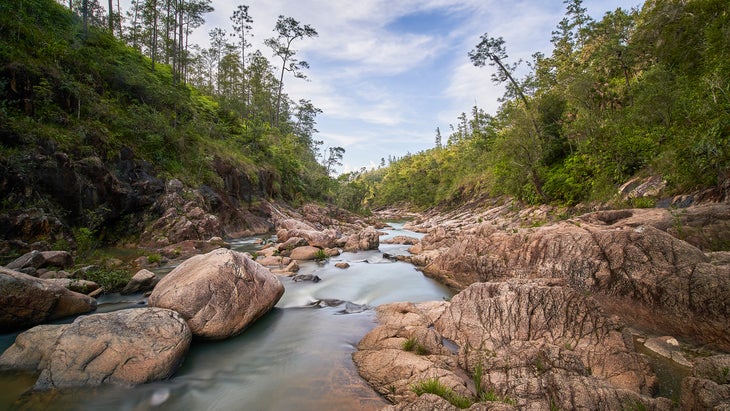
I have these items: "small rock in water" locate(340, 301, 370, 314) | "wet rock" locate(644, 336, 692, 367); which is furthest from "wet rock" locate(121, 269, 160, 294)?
"wet rock" locate(644, 336, 692, 367)

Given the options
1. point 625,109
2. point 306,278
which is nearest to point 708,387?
point 306,278

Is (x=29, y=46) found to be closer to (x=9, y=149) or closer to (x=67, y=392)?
(x=9, y=149)

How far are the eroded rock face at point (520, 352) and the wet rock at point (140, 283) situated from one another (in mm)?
7677

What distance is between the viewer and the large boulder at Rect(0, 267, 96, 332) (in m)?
5.93

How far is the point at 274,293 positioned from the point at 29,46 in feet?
63.6

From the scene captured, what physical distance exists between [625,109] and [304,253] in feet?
70.9

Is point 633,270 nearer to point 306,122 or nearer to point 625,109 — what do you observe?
point 625,109

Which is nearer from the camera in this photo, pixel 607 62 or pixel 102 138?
pixel 102 138

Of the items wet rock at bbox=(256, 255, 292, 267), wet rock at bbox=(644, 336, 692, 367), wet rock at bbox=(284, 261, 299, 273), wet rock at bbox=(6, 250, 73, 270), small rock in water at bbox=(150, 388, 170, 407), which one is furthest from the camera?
wet rock at bbox=(256, 255, 292, 267)

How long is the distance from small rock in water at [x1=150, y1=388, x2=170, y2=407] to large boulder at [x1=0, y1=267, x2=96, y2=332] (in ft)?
13.4

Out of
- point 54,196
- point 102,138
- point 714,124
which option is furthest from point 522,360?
point 102,138

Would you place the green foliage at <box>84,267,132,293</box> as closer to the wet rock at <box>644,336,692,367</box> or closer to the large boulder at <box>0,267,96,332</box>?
the large boulder at <box>0,267,96,332</box>

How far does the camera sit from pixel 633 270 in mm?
6770

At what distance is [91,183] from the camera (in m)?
14.6
